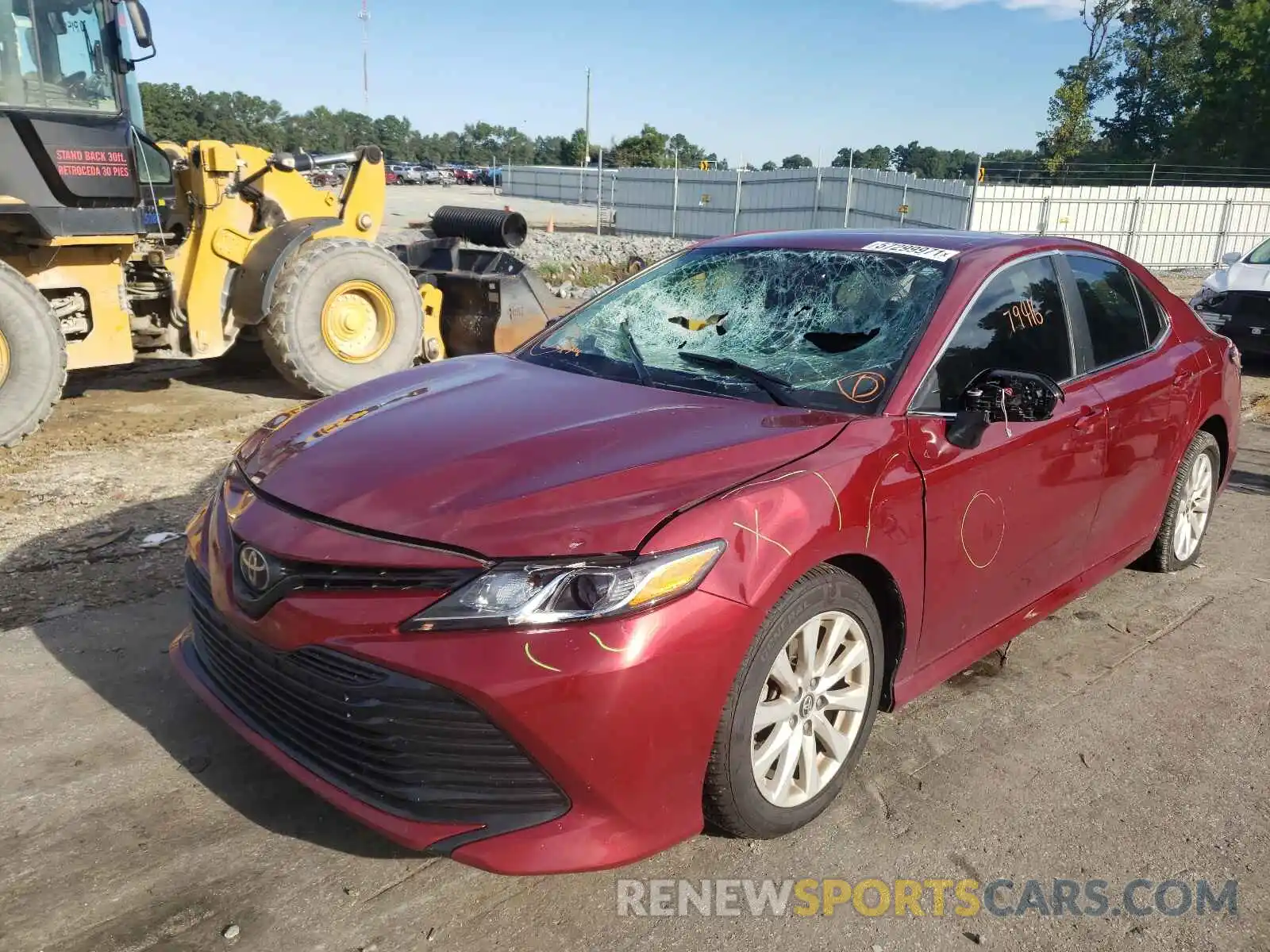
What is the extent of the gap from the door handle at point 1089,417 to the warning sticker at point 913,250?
0.74 metres

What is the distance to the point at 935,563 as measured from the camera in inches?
119

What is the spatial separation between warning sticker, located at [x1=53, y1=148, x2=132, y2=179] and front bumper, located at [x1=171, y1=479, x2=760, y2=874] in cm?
543

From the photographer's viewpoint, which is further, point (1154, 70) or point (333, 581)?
point (1154, 70)

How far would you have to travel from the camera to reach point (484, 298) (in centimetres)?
898

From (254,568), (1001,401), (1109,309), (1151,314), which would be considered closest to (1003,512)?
(1001,401)

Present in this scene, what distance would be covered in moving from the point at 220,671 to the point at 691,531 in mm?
1424

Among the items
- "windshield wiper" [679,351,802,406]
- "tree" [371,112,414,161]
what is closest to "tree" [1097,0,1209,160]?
"windshield wiper" [679,351,802,406]

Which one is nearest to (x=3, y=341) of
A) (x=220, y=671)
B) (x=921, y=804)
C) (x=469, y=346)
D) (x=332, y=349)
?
(x=332, y=349)

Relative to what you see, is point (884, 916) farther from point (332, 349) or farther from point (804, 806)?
point (332, 349)

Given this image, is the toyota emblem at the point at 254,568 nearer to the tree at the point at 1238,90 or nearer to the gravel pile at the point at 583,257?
the gravel pile at the point at 583,257

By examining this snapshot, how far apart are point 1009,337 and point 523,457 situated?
183 cm

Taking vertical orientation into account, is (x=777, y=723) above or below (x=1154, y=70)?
below

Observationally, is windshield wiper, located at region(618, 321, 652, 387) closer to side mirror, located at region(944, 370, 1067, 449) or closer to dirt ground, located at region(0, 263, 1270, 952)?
side mirror, located at region(944, 370, 1067, 449)

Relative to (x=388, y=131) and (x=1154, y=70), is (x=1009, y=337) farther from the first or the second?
(x=388, y=131)
